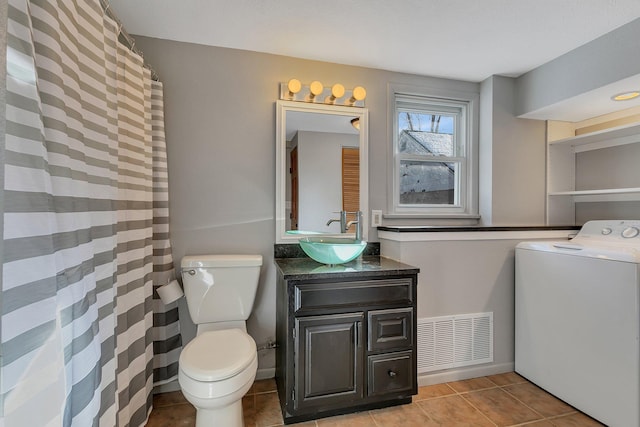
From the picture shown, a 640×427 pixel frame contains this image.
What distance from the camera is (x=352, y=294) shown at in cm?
163

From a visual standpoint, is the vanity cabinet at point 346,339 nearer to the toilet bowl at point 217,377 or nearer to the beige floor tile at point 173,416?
the toilet bowl at point 217,377

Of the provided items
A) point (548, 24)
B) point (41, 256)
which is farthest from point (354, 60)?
point (41, 256)

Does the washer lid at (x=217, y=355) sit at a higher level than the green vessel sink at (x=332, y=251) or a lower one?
lower

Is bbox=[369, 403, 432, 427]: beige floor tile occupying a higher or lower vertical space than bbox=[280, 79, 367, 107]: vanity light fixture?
lower

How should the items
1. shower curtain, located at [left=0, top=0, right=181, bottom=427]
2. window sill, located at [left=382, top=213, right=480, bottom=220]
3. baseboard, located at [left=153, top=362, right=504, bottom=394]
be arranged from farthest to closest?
window sill, located at [left=382, top=213, right=480, bottom=220]
baseboard, located at [left=153, top=362, right=504, bottom=394]
shower curtain, located at [left=0, top=0, right=181, bottom=427]

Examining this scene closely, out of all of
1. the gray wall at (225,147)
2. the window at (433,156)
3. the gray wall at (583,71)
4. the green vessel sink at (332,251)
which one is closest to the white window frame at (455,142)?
the window at (433,156)

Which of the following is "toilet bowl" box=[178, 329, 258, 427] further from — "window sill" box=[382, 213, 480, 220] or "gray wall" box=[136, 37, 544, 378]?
"window sill" box=[382, 213, 480, 220]

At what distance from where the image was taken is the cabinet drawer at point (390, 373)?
1.65m

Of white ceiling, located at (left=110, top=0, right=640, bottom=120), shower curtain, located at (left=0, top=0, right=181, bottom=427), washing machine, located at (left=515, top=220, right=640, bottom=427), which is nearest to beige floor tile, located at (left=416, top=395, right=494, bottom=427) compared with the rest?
washing machine, located at (left=515, top=220, right=640, bottom=427)

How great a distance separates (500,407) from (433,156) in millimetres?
1792

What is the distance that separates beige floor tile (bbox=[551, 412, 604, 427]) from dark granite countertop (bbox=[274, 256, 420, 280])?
3.71ft

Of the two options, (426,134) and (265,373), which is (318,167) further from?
(265,373)

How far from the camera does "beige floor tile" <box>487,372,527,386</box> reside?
2.03 metres

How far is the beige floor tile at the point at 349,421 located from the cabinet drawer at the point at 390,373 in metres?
0.14
